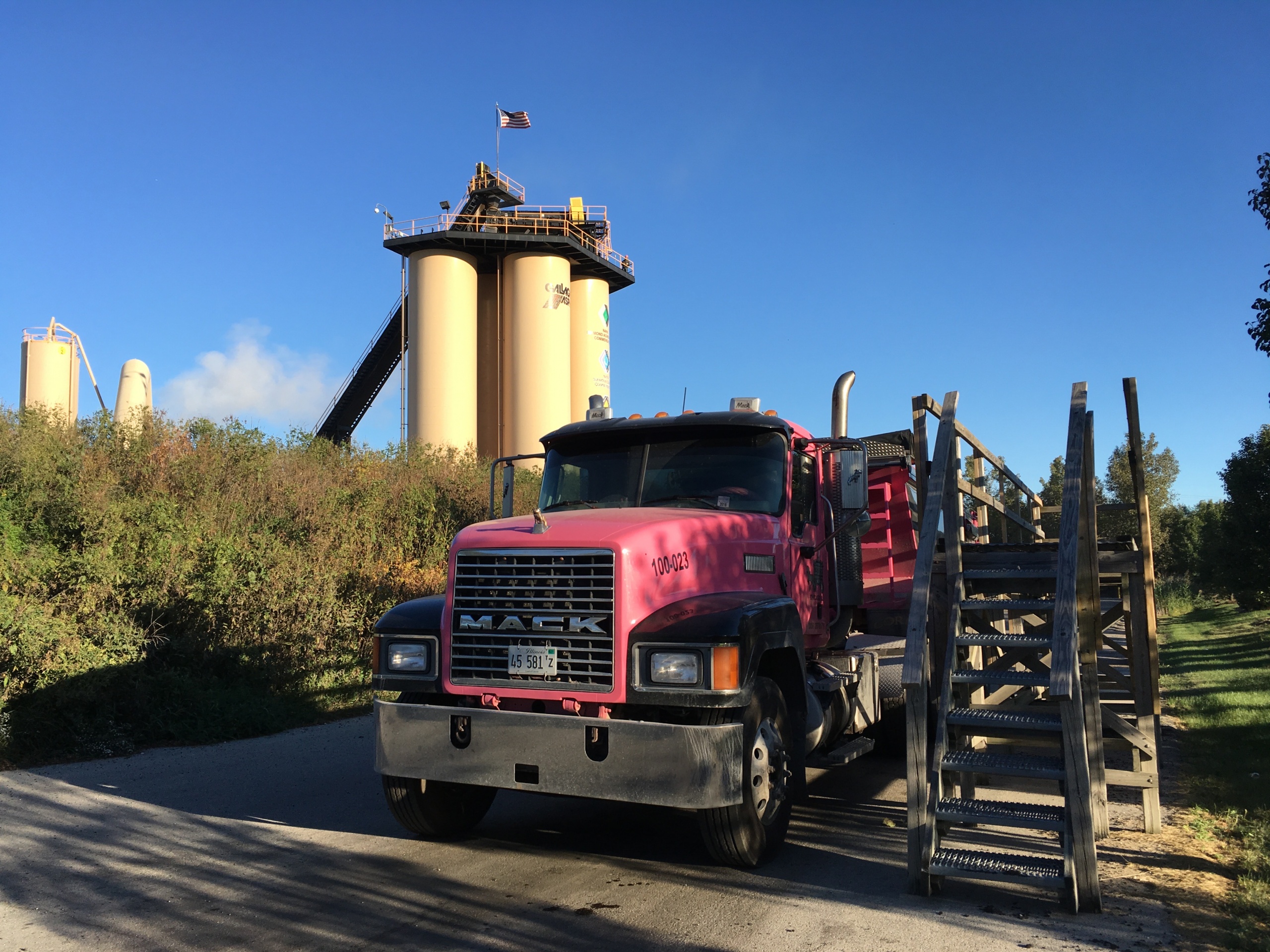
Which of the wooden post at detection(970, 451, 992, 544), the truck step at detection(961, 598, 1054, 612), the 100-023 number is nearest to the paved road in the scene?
the truck step at detection(961, 598, 1054, 612)

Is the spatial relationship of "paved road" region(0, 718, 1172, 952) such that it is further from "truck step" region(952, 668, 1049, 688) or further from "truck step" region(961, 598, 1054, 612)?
"truck step" region(961, 598, 1054, 612)

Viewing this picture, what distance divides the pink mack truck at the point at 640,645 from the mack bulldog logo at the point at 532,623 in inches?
0.5

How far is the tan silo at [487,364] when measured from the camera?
130ft

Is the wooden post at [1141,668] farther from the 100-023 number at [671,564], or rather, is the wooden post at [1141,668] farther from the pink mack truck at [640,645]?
the 100-023 number at [671,564]

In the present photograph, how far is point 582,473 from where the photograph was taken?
729cm

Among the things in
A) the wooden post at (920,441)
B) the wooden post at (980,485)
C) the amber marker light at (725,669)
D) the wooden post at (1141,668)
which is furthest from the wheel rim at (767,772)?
the wooden post at (980,485)

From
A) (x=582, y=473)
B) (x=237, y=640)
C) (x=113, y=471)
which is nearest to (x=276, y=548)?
(x=237, y=640)

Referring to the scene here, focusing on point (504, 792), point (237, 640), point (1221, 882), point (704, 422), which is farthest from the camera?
point (237, 640)

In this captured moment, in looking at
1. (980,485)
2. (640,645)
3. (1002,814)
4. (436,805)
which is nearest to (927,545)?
(1002,814)

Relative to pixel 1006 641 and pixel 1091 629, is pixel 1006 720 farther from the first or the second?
pixel 1091 629

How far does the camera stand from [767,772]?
5738mm

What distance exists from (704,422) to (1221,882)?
427 cm

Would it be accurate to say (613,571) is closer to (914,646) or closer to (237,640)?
(914,646)

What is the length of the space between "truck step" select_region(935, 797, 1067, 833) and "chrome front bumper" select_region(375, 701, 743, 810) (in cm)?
122
